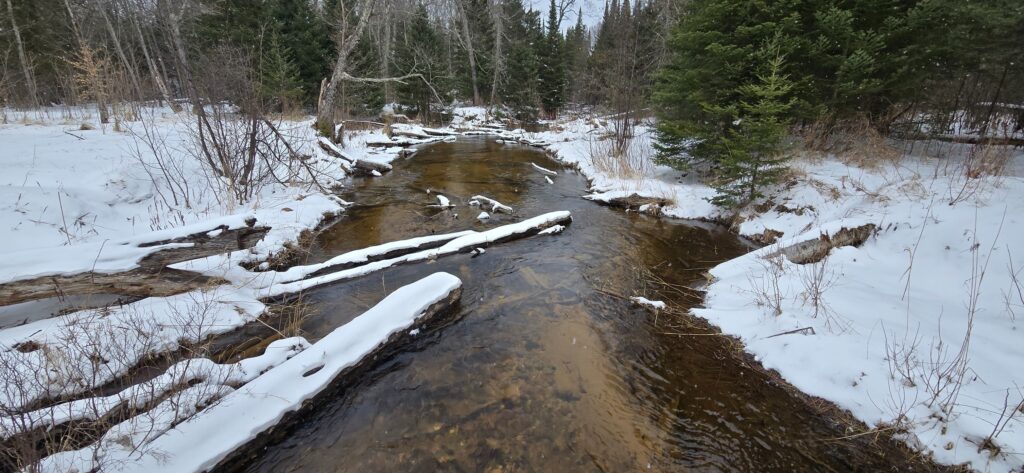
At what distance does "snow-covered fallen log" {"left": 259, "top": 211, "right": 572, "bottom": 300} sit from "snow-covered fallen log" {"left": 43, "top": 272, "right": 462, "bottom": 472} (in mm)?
→ 1251

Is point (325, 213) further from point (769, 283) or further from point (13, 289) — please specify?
point (769, 283)

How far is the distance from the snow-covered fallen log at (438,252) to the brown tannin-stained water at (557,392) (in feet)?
0.42

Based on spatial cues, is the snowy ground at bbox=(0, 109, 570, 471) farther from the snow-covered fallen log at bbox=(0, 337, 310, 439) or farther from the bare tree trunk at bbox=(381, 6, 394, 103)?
the bare tree trunk at bbox=(381, 6, 394, 103)

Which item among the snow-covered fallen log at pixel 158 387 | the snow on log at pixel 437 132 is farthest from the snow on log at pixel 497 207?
the snow on log at pixel 437 132

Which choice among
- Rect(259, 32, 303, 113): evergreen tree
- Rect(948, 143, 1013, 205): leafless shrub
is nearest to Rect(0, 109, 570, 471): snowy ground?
Rect(948, 143, 1013, 205): leafless shrub

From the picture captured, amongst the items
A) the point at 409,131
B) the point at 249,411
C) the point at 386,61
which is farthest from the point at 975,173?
the point at 386,61

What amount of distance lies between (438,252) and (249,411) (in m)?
3.24

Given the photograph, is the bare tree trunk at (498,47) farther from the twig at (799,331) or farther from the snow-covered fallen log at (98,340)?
the twig at (799,331)

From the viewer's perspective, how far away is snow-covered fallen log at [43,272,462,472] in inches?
84.4

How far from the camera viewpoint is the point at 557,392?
3199 millimetres

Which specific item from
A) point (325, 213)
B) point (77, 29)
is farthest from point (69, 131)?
point (77, 29)

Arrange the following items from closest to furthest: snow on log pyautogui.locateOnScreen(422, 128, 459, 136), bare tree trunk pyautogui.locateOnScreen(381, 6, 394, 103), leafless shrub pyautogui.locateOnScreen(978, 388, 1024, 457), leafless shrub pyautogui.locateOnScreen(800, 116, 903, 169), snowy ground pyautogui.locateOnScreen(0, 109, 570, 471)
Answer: leafless shrub pyautogui.locateOnScreen(978, 388, 1024, 457) < snowy ground pyautogui.locateOnScreen(0, 109, 570, 471) < leafless shrub pyautogui.locateOnScreen(800, 116, 903, 169) < snow on log pyautogui.locateOnScreen(422, 128, 459, 136) < bare tree trunk pyautogui.locateOnScreen(381, 6, 394, 103)

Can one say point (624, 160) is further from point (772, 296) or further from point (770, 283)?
point (772, 296)

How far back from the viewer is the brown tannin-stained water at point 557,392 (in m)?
2.62
